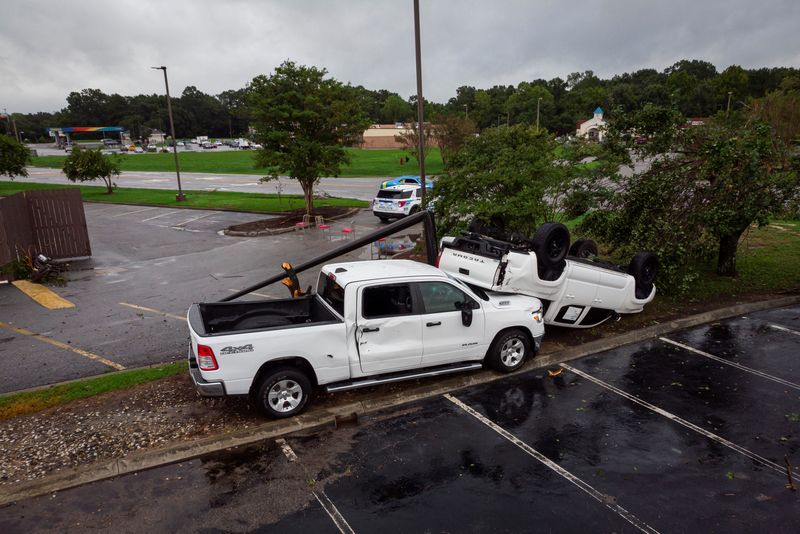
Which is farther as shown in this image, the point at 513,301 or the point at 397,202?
the point at 397,202

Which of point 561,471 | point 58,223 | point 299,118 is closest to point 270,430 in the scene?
point 561,471

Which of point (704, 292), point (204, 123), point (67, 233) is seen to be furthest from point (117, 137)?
point (704, 292)

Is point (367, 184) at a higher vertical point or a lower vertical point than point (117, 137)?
lower

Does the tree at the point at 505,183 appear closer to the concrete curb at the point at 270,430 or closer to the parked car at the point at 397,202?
the concrete curb at the point at 270,430

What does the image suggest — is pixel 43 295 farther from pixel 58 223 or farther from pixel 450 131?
pixel 450 131

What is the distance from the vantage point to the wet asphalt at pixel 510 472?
480 centimetres

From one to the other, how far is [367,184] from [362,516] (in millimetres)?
37102

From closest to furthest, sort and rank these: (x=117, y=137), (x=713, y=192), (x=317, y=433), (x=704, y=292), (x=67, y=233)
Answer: (x=317, y=433) → (x=713, y=192) → (x=704, y=292) → (x=67, y=233) → (x=117, y=137)

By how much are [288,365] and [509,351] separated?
126 inches

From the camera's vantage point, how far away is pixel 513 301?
782cm

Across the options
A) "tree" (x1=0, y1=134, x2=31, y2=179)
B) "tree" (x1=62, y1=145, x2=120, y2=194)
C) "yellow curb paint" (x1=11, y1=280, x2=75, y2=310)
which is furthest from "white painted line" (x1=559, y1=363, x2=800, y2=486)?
"tree" (x1=0, y1=134, x2=31, y2=179)

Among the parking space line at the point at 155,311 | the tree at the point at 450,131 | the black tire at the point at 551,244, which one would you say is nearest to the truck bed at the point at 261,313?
the black tire at the point at 551,244

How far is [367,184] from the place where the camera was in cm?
4091

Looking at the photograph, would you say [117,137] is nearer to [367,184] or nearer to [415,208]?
[367,184]
